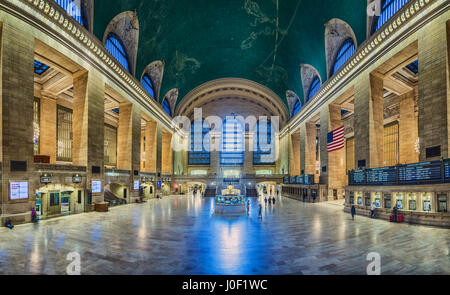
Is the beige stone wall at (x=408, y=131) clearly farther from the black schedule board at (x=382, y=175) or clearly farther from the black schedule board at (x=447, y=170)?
the black schedule board at (x=447, y=170)

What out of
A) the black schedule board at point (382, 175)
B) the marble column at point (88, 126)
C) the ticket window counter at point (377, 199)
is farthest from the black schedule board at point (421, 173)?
the marble column at point (88, 126)

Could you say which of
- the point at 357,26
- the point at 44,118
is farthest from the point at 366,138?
the point at 44,118

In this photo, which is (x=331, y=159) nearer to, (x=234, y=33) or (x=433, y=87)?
(x=433, y=87)

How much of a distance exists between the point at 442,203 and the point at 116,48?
27509 mm

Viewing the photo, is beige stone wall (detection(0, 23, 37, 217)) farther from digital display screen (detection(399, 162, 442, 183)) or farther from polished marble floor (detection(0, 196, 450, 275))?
digital display screen (detection(399, 162, 442, 183))

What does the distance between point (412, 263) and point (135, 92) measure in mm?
26462

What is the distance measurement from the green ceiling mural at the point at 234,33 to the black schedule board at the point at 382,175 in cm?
1130

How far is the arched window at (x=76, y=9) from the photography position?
15.2 m

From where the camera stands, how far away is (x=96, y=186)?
1756cm

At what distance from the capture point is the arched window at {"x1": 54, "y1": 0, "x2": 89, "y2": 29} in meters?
15.2

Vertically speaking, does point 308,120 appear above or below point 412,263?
above

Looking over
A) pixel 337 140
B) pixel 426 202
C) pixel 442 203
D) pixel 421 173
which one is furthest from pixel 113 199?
pixel 442 203
